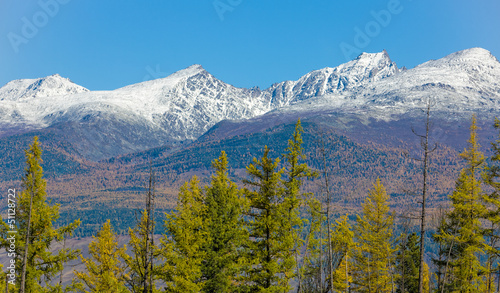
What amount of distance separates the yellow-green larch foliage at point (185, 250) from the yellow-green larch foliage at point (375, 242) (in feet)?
42.8

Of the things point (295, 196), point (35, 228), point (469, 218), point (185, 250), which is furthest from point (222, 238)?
point (469, 218)

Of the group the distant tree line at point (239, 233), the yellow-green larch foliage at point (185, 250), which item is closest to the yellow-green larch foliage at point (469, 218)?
the distant tree line at point (239, 233)

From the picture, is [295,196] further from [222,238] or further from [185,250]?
[185,250]

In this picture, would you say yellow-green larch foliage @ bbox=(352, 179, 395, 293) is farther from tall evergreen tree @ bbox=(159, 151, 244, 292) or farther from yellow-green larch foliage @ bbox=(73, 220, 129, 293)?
yellow-green larch foliage @ bbox=(73, 220, 129, 293)

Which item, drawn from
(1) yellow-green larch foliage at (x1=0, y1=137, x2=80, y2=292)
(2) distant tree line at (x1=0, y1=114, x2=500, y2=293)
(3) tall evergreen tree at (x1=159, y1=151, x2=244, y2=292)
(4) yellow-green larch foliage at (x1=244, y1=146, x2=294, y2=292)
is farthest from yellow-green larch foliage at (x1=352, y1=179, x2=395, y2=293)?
(1) yellow-green larch foliage at (x1=0, y1=137, x2=80, y2=292)

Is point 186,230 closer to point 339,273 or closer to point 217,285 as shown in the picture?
point 217,285

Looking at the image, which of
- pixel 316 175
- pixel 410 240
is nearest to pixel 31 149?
pixel 316 175

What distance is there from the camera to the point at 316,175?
996 inches

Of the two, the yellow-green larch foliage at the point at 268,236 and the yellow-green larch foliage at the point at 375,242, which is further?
the yellow-green larch foliage at the point at 375,242

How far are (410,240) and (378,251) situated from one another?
8.80 m

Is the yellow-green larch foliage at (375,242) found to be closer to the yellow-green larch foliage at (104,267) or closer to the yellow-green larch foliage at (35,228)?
the yellow-green larch foliage at (104,267)

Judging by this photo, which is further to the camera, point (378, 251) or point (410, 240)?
point (410, 240)

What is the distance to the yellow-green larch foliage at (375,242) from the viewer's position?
35062 mm

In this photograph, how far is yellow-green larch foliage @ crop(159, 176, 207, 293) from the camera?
26516mm
